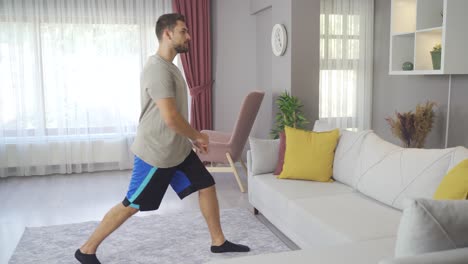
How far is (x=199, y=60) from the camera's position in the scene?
→ 228 inches

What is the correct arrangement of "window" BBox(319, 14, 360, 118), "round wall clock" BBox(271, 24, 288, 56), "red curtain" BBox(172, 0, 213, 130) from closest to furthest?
"round wall clock" BBox(271, 24, 288, 56) < "window" BBox(319, 14, 360, 118) < "red curtain" BBox(172, 0, 213, 130)

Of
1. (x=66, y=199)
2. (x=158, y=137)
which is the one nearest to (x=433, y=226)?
(x=158, y=137)

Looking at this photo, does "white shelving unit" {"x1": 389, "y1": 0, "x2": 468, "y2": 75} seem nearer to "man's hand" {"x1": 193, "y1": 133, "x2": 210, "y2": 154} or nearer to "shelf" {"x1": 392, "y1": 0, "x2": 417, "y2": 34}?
"shelf" {"x1": 392, "y1": 0, "x2": 417, "y2": 34}

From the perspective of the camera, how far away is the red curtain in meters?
5.69

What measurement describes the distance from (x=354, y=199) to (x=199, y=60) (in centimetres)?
350

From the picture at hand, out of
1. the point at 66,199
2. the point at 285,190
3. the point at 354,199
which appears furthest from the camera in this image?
the point at 66,199

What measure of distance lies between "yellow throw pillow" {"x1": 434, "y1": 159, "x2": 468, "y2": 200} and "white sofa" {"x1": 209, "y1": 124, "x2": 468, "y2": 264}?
17cm

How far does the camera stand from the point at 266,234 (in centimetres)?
325

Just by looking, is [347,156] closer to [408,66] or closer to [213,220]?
[213,220]

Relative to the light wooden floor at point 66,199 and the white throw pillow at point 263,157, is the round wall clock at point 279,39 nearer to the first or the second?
the light wooden floor at point 66,199

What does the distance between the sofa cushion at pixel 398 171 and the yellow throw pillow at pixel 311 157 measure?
14.4 inches

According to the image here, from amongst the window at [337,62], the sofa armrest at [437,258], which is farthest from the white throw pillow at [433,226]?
the window at [337,62]

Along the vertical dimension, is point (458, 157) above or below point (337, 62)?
below

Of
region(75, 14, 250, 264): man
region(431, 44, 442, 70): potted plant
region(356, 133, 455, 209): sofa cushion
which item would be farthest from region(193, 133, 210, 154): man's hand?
region(431, 44, 442, 70): potted plant
